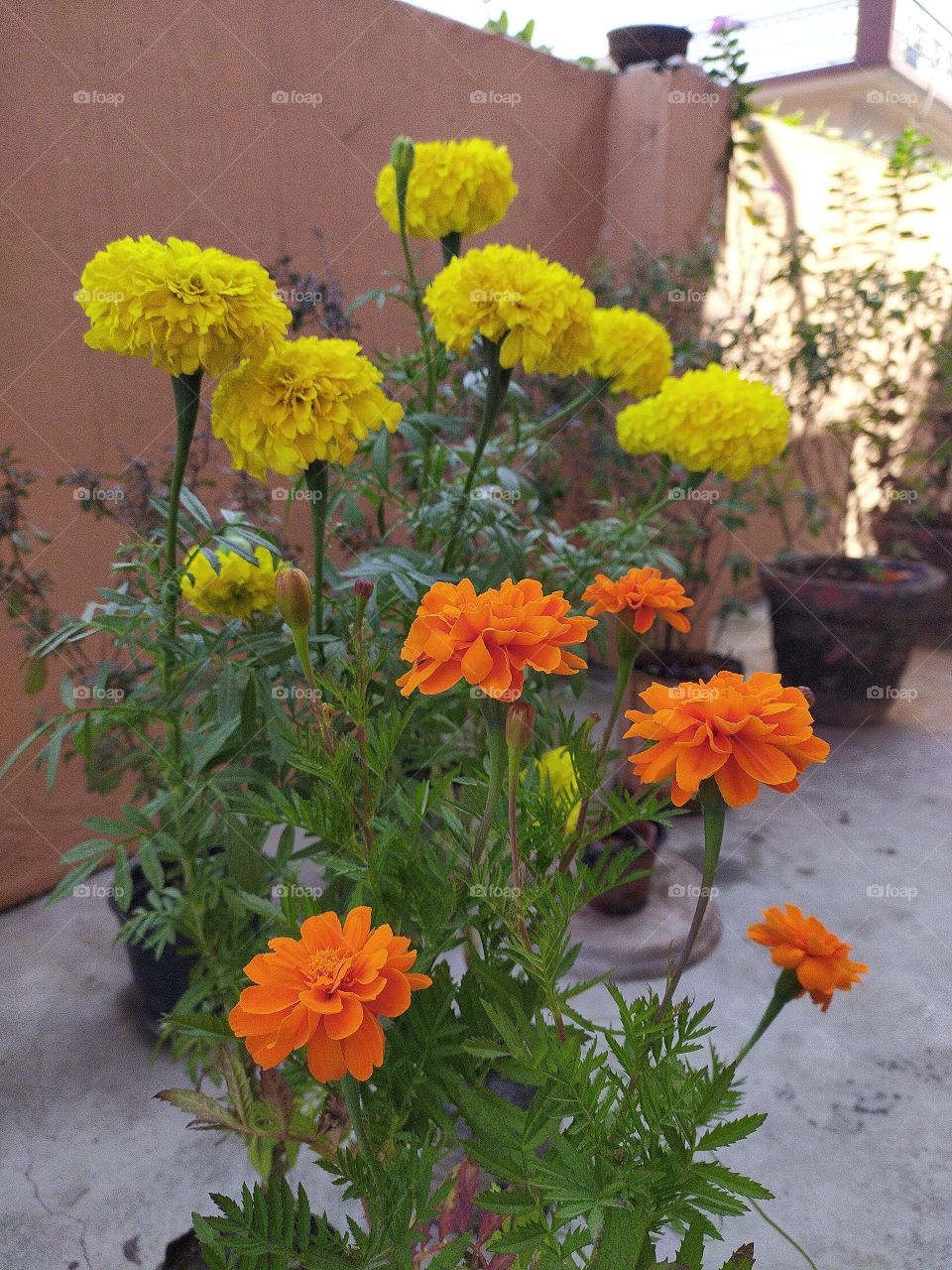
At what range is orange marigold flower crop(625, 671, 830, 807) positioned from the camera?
537 millimetres

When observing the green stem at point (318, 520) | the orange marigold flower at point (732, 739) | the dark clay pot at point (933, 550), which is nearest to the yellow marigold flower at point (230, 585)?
the green stem at point (318, 520)

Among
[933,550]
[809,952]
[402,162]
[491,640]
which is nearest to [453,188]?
[402,162]

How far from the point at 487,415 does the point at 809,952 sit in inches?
25.4

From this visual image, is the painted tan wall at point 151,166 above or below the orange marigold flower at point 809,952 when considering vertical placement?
above

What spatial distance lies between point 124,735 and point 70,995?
1.85ft

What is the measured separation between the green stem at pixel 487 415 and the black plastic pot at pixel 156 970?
82 cm

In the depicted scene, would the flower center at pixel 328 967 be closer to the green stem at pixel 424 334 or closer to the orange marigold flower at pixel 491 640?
the orange marigold flower at pixel 491 640

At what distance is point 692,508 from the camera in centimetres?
277

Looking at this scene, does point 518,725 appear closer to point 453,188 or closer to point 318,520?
point 318,520

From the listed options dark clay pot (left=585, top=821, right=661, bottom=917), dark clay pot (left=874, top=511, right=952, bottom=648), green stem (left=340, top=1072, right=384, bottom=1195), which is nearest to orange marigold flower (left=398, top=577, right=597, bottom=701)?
green stem (left=340, top=1072, right=384, bottom=1195)

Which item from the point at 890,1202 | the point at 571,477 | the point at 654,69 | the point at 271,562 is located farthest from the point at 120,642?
the point at 654,69

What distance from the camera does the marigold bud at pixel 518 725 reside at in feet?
1.87

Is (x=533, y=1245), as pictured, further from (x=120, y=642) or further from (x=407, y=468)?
(x=407, y=468)

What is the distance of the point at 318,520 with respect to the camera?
37.6 inches
